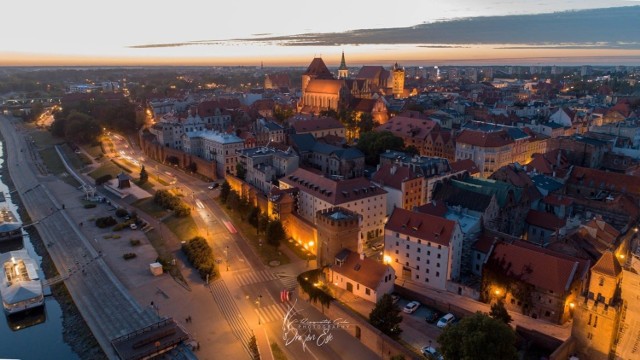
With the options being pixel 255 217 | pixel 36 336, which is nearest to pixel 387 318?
pixel 255 217

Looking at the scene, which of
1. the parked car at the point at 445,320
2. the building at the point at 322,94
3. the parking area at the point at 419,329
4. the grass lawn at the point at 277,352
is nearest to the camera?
the grass lawn at the point at 277,352

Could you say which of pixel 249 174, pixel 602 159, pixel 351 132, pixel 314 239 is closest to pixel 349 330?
pixel 314 239

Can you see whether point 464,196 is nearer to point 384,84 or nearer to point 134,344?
point 134,344

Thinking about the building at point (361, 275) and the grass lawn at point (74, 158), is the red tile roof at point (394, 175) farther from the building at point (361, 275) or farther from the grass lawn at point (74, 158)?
the grass lawn at point (74, 158)

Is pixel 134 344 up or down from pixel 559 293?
down

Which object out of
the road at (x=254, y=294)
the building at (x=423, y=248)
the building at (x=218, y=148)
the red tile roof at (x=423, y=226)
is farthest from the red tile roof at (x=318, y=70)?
the building at (x=423, y=248)

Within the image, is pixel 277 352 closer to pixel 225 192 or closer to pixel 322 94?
Result: pixel 225 192

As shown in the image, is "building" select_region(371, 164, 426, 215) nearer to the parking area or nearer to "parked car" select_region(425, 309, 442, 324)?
the parking area
